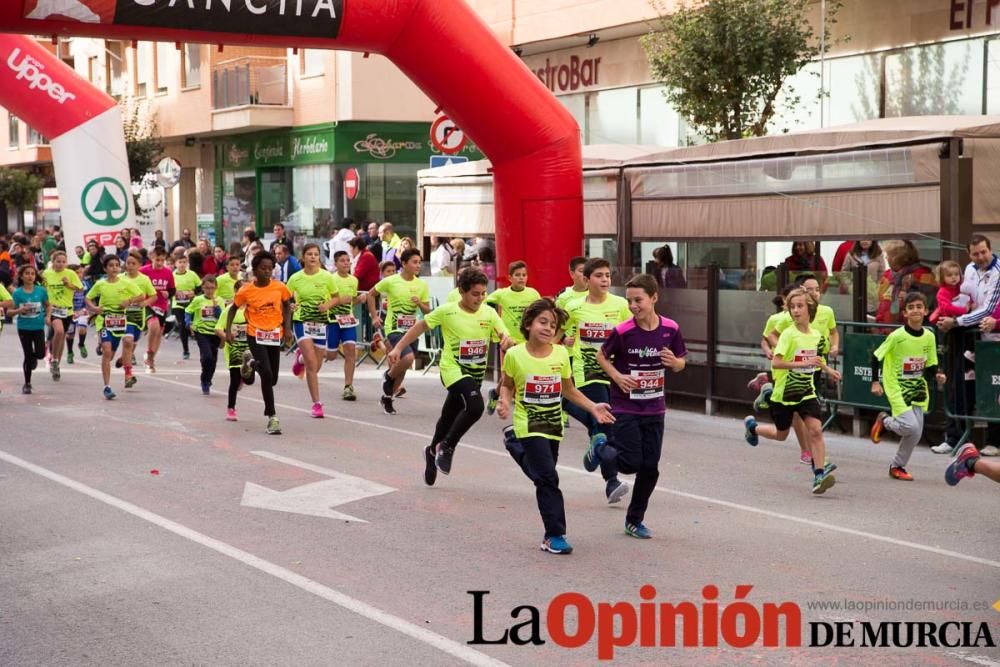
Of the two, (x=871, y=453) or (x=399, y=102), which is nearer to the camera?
(x=871, y=453)

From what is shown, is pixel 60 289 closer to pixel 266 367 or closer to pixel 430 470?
pixel 266 367

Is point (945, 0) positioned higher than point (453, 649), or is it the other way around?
point (945, 0)

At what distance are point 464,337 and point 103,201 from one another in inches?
734

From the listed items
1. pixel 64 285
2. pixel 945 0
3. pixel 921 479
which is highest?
pixel 945 0

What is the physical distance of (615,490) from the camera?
34.1ft

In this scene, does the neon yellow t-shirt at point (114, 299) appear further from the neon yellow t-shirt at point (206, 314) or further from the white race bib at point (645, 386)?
the white race bib at point (645, 386)

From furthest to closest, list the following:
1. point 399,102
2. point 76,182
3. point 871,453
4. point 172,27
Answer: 1. point 399,102
2. point 76,182
3. point 172,27
4. point 871,453

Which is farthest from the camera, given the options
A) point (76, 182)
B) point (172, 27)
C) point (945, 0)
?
point (76, 182)

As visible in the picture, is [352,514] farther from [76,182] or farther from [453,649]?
[76,182]

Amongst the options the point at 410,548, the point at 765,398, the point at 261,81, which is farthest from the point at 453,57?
the point at 261,81

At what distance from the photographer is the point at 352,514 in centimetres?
1027

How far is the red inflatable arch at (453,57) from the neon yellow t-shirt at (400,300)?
1.39 m

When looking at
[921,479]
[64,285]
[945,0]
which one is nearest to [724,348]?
[921,479]

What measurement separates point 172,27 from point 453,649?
34.2 ft
